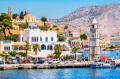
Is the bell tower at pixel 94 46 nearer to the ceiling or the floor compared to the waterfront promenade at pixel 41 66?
nearer to the ceiling

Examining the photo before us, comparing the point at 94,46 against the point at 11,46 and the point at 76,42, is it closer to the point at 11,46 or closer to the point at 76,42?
the point at 11,46

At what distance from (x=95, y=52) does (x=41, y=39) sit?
1482cm

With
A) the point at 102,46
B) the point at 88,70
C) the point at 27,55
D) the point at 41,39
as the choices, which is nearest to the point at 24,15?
the point at 102,46

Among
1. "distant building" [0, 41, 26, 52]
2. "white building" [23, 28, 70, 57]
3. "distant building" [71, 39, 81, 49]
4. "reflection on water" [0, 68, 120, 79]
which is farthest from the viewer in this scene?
"distant building" [71, 39, 81, 49]

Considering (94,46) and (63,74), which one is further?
(94,46)

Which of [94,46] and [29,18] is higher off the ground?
[29,18]

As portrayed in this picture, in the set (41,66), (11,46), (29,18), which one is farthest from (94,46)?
(29,18)

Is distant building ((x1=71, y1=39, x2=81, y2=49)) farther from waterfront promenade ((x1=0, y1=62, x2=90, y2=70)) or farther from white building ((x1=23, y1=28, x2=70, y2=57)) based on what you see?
waterfront promenade ((x1=0, y1=62, x2=90, y2=70))

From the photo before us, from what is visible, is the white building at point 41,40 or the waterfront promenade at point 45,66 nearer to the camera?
the waterfront promenade at point 45,66

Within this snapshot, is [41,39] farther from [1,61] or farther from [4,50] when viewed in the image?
[1,61]

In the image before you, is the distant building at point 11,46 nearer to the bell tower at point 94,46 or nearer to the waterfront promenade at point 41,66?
the waterfront promenade at point 41,66

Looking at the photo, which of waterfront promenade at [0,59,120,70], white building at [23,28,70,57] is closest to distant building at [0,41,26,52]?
white building at [23,28,70,57]

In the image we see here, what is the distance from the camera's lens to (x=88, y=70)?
70.5 m

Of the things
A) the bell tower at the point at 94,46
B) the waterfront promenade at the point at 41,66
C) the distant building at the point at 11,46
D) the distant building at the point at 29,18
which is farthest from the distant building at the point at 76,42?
the waterfront promenade at the point at 41,66
